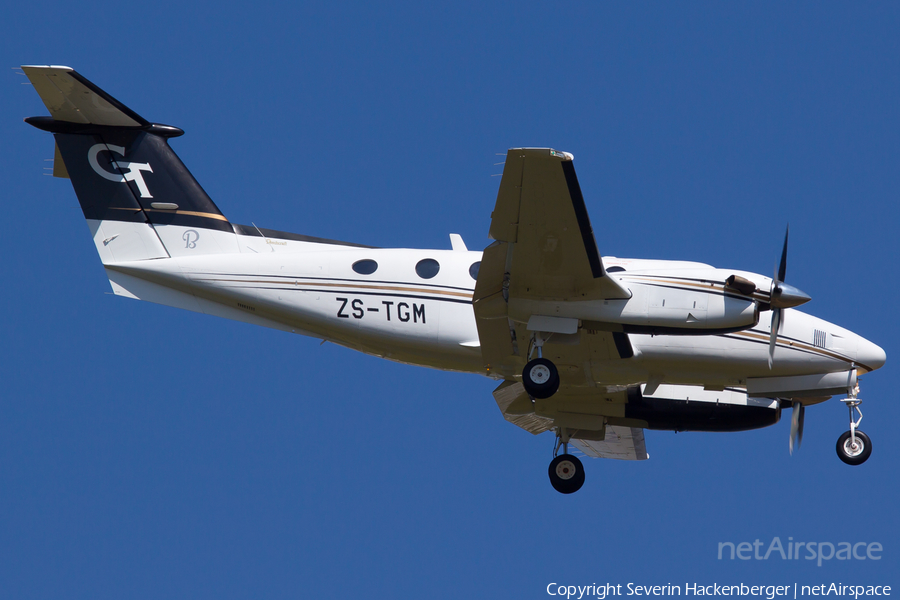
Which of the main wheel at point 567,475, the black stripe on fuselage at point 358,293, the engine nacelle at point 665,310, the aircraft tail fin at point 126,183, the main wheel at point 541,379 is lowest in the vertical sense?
the main wheel at point 567,475

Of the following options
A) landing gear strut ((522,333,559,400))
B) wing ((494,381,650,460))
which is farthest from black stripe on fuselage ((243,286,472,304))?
wing ((494,381,650,460))

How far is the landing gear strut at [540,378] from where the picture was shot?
50.5 ft

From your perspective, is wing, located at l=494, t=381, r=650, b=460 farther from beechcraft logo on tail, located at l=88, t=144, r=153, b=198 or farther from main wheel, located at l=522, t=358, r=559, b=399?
beechcraft logo on tail, located at l=88, t=144, r=153, b=198

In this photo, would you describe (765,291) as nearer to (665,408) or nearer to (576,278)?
(576,278)

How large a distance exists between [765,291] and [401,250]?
655 centimetres

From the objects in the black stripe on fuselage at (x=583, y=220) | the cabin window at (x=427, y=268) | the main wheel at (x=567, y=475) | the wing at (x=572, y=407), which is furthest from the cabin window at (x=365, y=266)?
the main wheel at (x=567, y=475)

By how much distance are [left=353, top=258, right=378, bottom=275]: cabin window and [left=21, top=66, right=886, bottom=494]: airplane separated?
0.12 feet

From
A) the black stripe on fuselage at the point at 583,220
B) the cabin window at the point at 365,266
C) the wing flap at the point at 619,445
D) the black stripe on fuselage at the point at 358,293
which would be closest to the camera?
the black stripe on fuselage at the point at 583,220

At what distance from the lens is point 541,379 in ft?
50.6

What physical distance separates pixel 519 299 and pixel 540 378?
4.50 ft

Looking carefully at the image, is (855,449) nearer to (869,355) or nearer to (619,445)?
(869,355)

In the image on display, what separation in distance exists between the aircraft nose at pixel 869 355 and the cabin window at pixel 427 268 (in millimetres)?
8020

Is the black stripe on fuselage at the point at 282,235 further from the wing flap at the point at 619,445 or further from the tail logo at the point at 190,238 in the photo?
the wing flap at the point at 619,445

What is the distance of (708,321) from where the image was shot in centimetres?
1477
